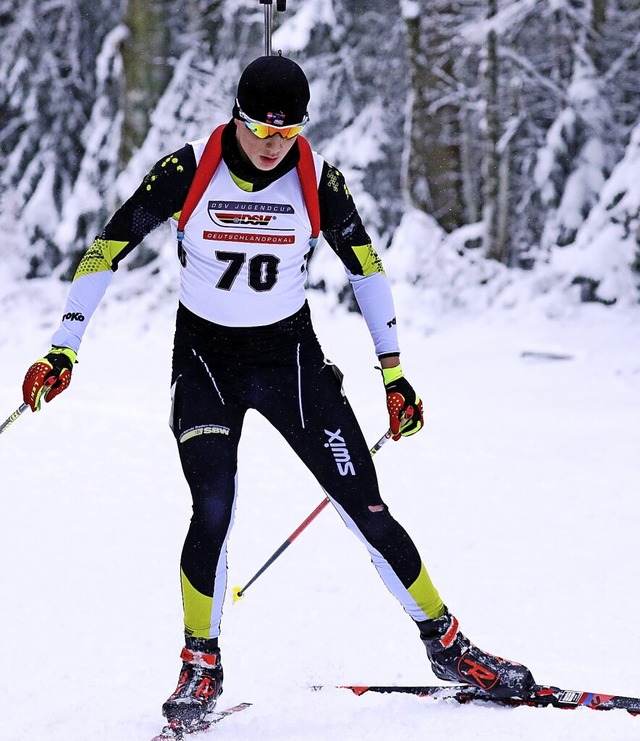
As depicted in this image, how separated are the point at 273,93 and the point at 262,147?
18 centimetres

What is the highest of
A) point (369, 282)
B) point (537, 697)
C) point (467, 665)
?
point (369, 282)

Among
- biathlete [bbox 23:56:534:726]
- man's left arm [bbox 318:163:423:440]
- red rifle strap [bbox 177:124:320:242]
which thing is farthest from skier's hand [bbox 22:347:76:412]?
man's left arm [bbox 318:163:423:440]

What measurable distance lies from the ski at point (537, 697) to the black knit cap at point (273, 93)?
211cm

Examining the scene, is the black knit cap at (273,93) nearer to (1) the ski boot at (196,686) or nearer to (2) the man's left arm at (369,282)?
(2) the man's left arm at (369,282)

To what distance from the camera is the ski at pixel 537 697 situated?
11.3 ft

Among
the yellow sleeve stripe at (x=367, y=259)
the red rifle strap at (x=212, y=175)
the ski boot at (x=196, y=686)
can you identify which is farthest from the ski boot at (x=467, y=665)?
the red rifle strap at (x=212, y=175)

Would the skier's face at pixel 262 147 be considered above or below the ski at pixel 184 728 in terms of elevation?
above

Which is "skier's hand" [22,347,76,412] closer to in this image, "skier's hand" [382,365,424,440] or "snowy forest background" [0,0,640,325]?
"skier's hand" [382,365,424,440]

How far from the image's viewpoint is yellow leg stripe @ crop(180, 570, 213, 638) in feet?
11.5

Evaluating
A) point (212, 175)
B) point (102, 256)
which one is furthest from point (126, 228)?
point (212, 175)

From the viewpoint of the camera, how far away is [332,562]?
5.52m

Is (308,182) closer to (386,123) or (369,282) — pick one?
(369,282)

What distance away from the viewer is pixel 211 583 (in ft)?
11.5

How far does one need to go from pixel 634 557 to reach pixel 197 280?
330 cm
